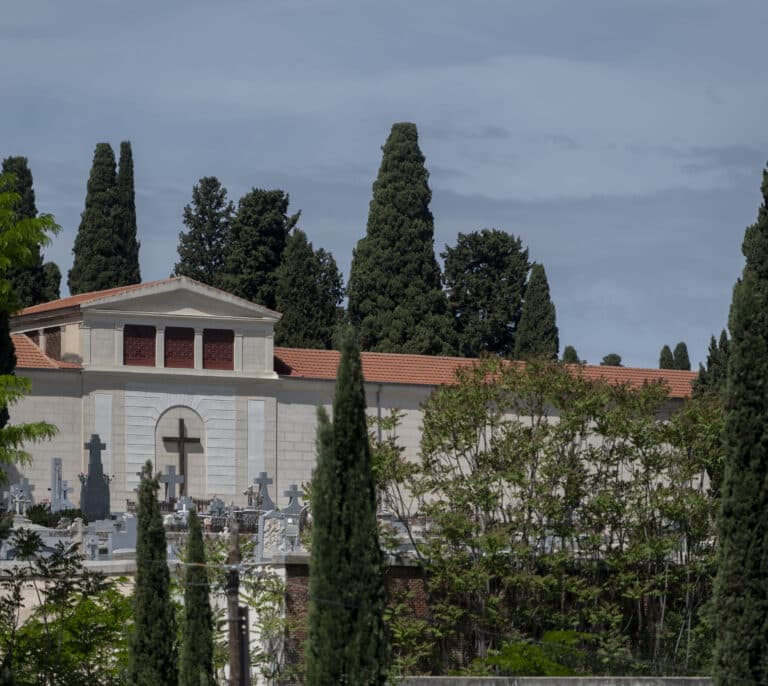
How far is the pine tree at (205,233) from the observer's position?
81938mm

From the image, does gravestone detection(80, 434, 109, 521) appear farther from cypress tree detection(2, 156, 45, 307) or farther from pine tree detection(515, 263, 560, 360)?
pine tree detection(515, 263, 560, 360)

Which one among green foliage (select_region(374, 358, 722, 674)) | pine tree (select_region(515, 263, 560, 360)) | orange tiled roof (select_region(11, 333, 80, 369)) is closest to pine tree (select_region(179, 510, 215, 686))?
green foliage (select_region(374, 358, 722, 674))

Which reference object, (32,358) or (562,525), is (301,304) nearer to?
(32,358)

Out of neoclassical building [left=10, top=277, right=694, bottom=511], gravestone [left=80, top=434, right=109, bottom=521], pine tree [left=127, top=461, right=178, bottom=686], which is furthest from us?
neoclassical building [left=10, top=277, right=694, bottom=511]

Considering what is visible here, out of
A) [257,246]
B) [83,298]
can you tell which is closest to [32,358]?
[83,298]

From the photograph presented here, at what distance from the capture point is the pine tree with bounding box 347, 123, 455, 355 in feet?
213

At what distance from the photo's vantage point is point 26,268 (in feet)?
211

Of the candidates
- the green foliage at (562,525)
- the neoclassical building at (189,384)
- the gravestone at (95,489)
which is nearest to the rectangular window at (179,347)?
the neoclassical building at (189,384)

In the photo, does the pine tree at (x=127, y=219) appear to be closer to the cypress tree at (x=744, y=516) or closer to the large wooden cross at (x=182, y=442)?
the large wooden cross at (x=182, y=442)

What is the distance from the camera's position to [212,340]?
55.5 meters

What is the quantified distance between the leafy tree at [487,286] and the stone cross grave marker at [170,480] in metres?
23.1

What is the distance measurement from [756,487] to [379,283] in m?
42.2

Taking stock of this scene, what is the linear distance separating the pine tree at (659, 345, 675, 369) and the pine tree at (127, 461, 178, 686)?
49.5 m

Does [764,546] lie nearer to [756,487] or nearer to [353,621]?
[756,487]
